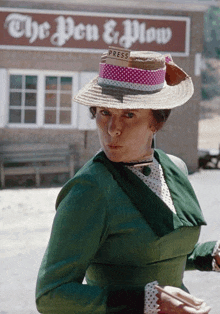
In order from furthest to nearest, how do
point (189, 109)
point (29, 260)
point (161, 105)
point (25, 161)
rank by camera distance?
point (189, 109) → point (25, 161) → point (29, 260) → point (161, 105)

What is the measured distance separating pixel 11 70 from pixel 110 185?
10.5 metres

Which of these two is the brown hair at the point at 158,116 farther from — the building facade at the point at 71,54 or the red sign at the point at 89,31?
the red sign at the point at 89,31

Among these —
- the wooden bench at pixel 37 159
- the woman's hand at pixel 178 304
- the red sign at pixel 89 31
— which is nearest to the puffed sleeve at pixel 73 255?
the woman's hand at pixel 178 304

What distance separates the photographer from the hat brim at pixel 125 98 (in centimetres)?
171


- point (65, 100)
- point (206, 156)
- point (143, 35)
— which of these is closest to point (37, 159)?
point (65, 100)

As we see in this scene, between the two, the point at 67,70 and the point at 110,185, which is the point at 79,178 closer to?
the point at 110,185

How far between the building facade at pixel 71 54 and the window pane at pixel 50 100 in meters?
0.02

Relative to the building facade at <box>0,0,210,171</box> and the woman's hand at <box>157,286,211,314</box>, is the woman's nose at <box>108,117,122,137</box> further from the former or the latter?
the building facade at <box>0,0,210,171</box>

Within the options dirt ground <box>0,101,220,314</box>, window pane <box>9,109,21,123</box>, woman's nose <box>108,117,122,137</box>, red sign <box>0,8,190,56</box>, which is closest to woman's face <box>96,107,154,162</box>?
woman's nose <box>108,117,122,137</box>

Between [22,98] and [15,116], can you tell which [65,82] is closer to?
[22,98]

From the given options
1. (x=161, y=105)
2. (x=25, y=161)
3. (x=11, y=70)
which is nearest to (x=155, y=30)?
(x=11, y=70)

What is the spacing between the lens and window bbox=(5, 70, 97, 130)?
1183 centimetres

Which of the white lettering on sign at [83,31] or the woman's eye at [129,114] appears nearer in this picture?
the woman's eye at [129,114]

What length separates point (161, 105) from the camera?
175 centimetres
